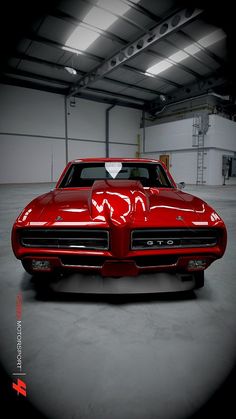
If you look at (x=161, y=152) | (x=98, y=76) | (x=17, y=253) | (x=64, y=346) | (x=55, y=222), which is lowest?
(x=64, y=346)

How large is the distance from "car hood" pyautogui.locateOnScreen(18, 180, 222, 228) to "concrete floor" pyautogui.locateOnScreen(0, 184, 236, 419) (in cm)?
61

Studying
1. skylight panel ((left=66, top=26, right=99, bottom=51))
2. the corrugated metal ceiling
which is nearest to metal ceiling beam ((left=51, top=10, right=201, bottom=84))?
the corrugated metal ceiling

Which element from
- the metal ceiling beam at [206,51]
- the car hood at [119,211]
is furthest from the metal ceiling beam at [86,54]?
the car hood at [119,211]

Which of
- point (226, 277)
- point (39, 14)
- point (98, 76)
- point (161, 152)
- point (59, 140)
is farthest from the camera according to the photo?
point (161, 152)

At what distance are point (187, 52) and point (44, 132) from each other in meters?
9.53

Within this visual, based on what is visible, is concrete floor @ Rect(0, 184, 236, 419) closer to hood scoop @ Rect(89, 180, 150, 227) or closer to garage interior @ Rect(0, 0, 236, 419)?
garage interior @ Rect(0, 0, 236, 419)

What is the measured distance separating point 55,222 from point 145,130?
1988 cm

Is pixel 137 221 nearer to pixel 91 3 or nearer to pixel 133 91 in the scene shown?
pixel 91 3

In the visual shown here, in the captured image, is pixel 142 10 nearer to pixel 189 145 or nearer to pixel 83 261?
pixel 83 261

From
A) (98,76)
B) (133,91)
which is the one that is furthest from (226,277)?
(133,91)

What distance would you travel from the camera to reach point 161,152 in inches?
754

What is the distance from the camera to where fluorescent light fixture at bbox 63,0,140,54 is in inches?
307

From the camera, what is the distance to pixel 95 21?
28.4 ft

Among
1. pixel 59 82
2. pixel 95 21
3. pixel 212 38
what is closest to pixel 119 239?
pixel 95 21
